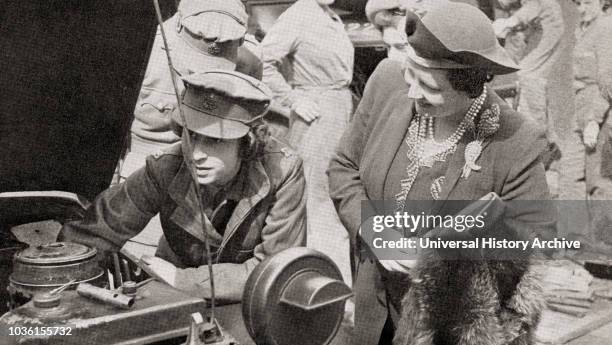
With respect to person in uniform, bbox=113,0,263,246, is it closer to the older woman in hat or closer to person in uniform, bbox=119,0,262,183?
person in uniform, bbox=119,0,262,183

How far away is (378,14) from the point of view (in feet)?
16.4

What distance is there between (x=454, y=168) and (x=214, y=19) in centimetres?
136

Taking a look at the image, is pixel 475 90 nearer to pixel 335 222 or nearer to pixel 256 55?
pixel 256 55

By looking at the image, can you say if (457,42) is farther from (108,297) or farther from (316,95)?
(316,95)

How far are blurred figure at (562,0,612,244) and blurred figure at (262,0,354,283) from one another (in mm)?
2090

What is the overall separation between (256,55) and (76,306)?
2.27 metres

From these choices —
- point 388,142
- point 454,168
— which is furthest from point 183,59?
point 454,168

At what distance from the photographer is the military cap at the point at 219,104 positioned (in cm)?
210

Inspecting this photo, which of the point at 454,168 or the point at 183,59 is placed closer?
the point at 454,168

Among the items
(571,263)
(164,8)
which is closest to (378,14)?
(164,8)

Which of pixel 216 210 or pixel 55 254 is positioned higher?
pixel 55 254

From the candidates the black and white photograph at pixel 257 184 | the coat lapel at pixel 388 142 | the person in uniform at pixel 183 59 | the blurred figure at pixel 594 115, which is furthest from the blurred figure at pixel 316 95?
the blurred figure at pixel 594 115

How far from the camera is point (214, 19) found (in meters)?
2.97

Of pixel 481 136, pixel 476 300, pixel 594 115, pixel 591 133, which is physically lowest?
pixel 591 133
